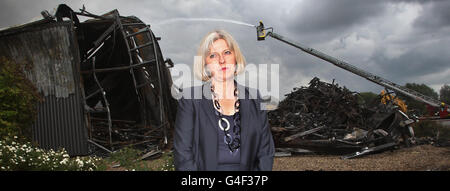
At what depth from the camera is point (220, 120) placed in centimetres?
250

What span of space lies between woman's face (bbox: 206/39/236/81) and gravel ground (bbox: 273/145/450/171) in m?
6.26

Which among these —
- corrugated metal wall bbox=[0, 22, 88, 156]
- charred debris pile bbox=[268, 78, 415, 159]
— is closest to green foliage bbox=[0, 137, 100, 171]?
corrugated metal wall bbox=[0, 22, 88, 156]

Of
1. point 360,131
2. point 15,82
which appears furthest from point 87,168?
point 360,131

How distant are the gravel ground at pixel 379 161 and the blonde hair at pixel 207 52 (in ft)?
20.4

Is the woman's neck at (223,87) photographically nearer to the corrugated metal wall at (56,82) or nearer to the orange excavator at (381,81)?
the corrugated metal wall at (56,82)

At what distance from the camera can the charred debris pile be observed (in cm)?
998

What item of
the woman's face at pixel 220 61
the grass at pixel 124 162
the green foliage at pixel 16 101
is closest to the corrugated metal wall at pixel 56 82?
the green foliage at pixel 16 101

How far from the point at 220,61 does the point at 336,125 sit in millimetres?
9511

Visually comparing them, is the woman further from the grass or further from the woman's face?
the grass

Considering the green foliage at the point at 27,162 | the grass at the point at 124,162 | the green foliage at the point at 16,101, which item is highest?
the green foliage at the point at 16,101

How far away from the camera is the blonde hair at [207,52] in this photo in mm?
2621

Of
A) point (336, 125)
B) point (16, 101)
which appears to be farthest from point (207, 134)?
point (336, 125)

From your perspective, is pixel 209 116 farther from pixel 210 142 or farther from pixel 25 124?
pixel 25 124
